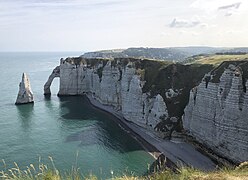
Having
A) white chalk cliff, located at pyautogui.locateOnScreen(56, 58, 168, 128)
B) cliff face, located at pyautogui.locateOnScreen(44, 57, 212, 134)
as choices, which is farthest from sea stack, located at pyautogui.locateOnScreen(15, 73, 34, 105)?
cliff face, located at pyautogui.locateOnScreen(44, 57, 212, 134)

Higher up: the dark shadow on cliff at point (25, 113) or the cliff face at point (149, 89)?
the cliff face at point (149, 89)

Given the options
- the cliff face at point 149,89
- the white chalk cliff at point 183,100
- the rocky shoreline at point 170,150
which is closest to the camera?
the white chalk cliff at point 183,100

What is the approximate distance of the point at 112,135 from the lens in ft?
190

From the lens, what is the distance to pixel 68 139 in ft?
181

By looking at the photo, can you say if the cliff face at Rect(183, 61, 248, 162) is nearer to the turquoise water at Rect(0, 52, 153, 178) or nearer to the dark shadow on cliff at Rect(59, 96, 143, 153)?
the turquoise water at Rect(0, 52, 153, 178)

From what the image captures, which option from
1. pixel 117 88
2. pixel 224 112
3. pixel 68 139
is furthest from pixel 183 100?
pixel 117 88

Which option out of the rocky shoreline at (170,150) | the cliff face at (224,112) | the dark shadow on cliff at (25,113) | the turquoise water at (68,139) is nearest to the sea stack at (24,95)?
the dark shadow on cliff at (25,113)

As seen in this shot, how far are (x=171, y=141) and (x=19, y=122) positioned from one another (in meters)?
36.2

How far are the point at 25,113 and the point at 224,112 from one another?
5319 centimetres

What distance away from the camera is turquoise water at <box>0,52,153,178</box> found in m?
43.7

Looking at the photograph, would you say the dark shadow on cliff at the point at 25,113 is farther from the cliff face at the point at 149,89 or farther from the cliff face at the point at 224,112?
the cliff face at the point at 224,112

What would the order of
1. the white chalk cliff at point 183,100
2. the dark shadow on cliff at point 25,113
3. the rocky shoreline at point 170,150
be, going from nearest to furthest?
1. the white chalk cliff at point 183,100
2. the rocky shoreline at point 170,150
3. the dark shadow on cliff at point 25,113

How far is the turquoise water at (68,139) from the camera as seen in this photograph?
43719mm

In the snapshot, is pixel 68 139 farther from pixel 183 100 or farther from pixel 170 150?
pixel 183 100
